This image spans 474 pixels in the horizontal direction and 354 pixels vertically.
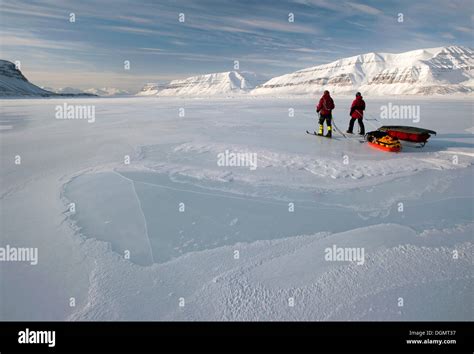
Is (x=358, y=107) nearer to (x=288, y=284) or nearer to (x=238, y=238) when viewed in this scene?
(x=238, y=238)

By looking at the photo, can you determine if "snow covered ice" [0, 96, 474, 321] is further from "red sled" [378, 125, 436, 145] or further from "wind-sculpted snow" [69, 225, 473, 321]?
"red sled" [378, 125, 436, 145]

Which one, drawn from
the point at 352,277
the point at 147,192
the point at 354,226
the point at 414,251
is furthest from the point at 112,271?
the point at 414,251

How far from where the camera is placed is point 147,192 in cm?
394

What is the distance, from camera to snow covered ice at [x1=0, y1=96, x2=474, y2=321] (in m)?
1.99

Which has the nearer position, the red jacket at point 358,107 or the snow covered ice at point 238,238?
the snow covered ice at point 238,238

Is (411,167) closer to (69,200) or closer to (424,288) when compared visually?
(424,288)

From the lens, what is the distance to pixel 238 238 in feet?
9.12

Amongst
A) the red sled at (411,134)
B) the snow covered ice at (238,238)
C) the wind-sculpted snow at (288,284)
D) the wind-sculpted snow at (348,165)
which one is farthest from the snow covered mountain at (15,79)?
the wind-sculpted snow at (288,284)

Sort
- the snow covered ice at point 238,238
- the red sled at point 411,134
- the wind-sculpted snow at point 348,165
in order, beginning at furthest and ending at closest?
the red sled at point 411,134 → the wind-sculpted snow at point 348,165 → the snow covered ice at point 238,238

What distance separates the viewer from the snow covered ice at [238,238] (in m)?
1.99

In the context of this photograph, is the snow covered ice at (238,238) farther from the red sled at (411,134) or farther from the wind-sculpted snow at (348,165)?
the red sled at (411,134)
